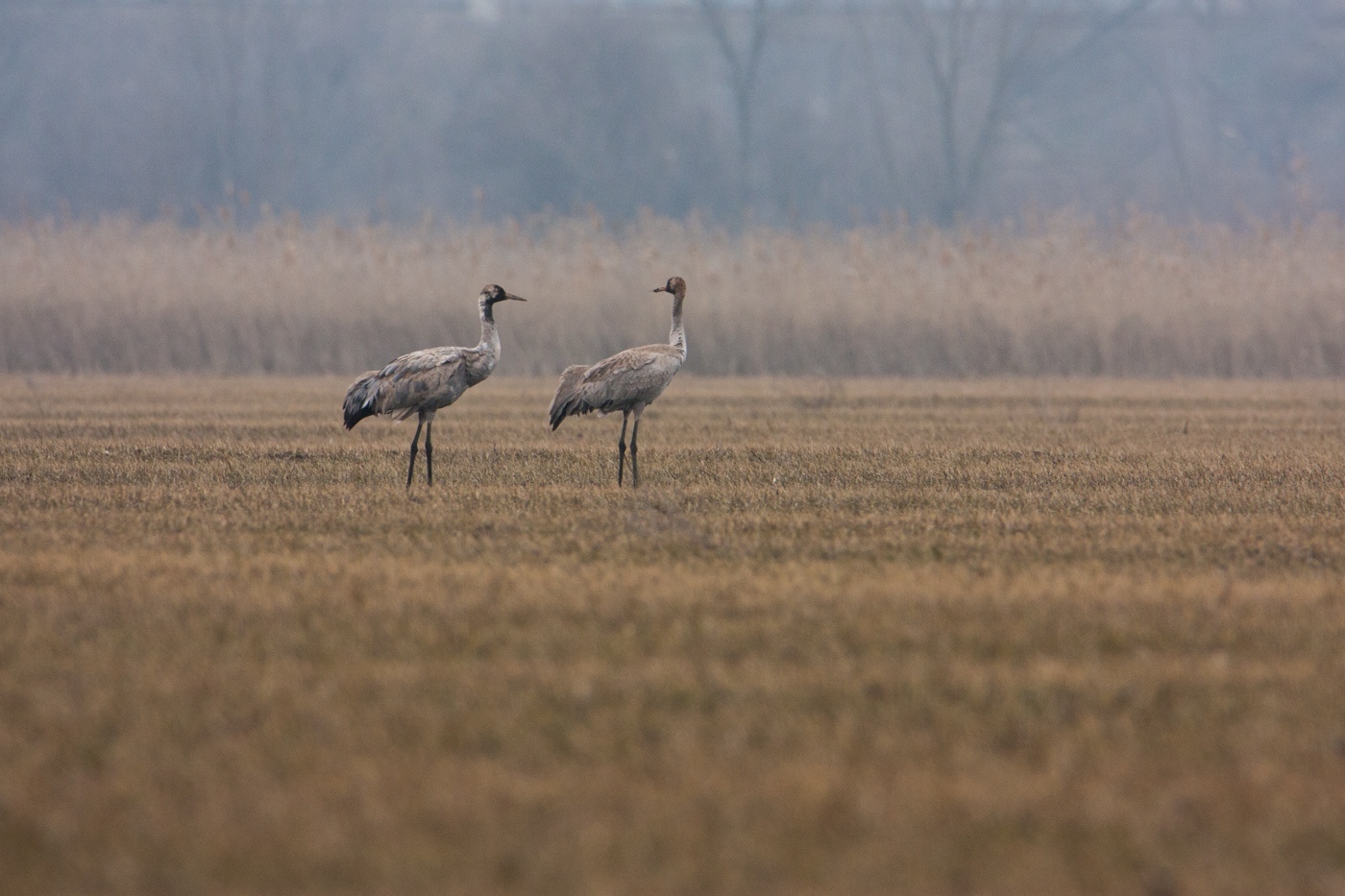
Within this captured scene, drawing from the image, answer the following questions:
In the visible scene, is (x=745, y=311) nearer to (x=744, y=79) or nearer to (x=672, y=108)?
(x=672, y=108)

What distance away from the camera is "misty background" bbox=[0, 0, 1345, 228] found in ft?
177

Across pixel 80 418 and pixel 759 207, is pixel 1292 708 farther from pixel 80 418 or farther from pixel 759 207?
pixel 759 207

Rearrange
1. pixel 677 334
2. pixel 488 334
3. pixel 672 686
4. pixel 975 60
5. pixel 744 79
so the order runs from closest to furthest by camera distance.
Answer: pixel 672 686, pixel 488 334, pixel 677 334, pixel 744 79, pixel 975 60

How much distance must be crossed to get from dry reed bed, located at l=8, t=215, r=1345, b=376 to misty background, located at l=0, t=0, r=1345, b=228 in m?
31.3

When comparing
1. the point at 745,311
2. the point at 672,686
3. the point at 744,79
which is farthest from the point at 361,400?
the point at 744,79

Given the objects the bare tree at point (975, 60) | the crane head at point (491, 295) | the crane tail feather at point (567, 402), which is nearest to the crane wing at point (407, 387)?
the crane tail feather at point (567, 402)

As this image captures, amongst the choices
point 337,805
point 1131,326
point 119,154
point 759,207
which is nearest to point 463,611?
point 337,805

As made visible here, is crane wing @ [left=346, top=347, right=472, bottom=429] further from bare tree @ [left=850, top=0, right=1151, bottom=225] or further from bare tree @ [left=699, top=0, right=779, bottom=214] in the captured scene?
bare tree @ [left=699, top=0, right=779, bottom=214]

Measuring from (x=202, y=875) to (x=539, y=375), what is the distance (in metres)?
16.8

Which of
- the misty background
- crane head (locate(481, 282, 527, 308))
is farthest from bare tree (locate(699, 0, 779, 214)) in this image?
crane head (locate(481, 282, 527, 308))

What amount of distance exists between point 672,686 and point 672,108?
2113 inches

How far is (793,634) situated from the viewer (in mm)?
4703

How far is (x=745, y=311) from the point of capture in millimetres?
19844

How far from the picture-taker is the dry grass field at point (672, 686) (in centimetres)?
309
